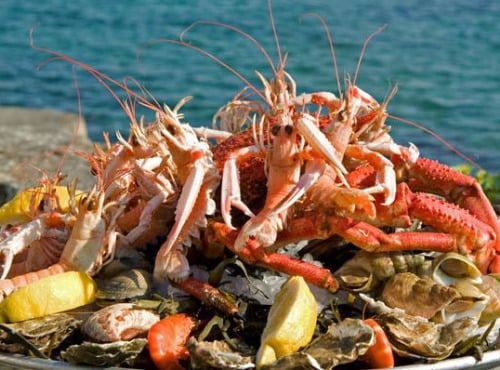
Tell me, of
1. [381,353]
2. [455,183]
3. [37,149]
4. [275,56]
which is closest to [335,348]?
[381,353]

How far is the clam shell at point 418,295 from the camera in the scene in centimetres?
204

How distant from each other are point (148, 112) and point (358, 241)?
7.48 m

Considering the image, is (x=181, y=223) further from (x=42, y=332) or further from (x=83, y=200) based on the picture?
(x=42, y=332)

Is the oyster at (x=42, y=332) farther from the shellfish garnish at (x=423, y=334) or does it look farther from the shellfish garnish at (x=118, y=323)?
the shellfish garnish at (x=423, y=334)

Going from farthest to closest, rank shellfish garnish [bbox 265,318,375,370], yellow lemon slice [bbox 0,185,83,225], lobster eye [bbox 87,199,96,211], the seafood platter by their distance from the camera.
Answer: yellow lemon slice [bbox 0,185,83,225] < lobster eye [bbox 87,199,96,211] < the seafood platter < shellfish garnish [bbox 265,318,375,370]

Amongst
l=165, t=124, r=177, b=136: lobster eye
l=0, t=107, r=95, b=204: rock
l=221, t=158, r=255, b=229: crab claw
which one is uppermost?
l=165, t=124, r=177, b=136: lobster eye

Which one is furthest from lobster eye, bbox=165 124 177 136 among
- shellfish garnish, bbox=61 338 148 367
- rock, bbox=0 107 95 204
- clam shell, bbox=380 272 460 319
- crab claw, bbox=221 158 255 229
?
rock, bbox=0 107 95 204

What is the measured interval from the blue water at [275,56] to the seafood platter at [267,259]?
5638 mm

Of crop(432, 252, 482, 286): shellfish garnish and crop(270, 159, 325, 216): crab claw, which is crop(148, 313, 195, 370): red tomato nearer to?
crop(270, 159, 325, 216): crab claw

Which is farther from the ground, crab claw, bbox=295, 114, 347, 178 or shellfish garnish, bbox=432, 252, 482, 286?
crab claw, bbox=295, 114, 347, 178

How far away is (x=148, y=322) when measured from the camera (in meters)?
2.05

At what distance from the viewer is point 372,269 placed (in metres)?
2.13

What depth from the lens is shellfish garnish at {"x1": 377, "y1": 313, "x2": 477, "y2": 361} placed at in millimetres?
1960

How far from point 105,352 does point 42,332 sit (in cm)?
21
